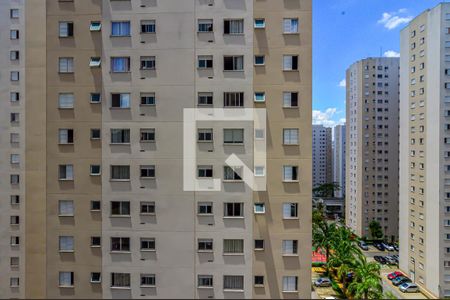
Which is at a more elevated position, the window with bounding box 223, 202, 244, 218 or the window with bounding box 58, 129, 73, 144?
the window with bounding box 58, 129, 73, 144

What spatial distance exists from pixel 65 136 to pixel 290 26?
9752 millimetres

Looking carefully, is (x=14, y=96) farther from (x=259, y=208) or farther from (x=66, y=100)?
(x=259, y=208)

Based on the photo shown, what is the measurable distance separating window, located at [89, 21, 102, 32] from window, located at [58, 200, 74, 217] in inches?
269

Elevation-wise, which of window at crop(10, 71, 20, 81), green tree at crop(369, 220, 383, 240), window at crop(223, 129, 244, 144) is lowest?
green tree at crop(369, 220, 383, 240)

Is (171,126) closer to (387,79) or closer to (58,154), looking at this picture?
(58,154)

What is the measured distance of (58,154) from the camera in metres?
9.82

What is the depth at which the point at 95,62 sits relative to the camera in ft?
32.0

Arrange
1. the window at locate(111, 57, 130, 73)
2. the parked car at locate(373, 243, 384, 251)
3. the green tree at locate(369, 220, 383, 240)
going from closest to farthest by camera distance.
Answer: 1. the window at locate(111, 57, 130, 73)
2. the parked car at locate(373, 243, 384, 251)
3. the green tree at locate(369, 220, 383, 240)

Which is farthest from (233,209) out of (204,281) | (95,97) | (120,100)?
(95,97)

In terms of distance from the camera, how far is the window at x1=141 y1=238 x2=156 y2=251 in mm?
9578

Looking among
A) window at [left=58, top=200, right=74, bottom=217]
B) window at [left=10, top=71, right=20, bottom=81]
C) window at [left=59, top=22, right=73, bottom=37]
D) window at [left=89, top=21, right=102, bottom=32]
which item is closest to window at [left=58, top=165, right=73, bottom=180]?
window at [left=58, top=200, right=74, bottom=217]

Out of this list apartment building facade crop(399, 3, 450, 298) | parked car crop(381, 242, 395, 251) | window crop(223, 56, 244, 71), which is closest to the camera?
window crop(223, 56, 244, 71)

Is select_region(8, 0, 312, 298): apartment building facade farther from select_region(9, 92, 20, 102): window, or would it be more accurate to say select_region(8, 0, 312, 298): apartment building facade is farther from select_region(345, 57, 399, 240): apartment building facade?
select_region(345, 57, 399, 240): apartment building facade

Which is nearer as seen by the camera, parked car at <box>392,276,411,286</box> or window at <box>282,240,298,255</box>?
window at <box>282,240,298,255</box>
